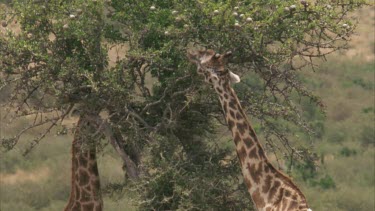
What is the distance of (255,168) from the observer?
11.0m

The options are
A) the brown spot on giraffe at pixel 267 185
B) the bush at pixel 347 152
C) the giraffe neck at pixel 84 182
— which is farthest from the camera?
the bush at pixel 347 152

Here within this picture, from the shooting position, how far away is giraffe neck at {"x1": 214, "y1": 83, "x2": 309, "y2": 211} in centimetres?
1069

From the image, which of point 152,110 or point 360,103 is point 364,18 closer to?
point 360,103

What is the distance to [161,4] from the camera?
12.7m

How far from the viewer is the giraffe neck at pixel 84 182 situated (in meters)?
12.4

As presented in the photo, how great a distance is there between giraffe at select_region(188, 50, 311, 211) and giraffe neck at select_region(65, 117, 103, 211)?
2.04 metres

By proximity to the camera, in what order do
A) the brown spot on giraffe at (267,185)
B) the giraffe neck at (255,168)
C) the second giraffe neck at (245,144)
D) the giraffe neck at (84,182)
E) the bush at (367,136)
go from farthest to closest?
1. the bush at (367,136)
2. the giraffe neck at (84,182)
3. the second giraffe neck at (245,144)
4. the brown spot on giraffe at (267,185)
5. the giraffe neck at (255,168)

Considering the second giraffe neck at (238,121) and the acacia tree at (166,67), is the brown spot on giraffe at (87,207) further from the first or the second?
the second giraffe neck at (238,121)

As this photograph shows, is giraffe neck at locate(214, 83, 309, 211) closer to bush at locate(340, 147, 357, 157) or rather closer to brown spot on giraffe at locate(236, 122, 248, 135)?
brown spot on giraffe at locate(236, 122, 248, 135)

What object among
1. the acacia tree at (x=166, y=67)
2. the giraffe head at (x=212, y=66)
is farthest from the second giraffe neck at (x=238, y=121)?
the acacia tree at (x=166, y=67)

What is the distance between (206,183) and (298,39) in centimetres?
201

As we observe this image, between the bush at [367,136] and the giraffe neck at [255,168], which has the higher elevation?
the giraffe neck at [255,168]

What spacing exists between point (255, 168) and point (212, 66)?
1.18 meters

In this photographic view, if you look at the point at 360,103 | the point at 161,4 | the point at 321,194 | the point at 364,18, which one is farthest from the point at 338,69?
the point at 161,4
